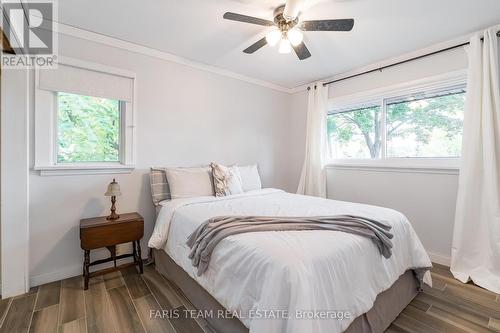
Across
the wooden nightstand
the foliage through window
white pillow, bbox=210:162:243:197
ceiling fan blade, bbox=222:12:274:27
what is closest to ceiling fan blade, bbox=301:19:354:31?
ceiling fan blade, bbox=222:12:274:27

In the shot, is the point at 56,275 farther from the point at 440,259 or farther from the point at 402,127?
the point at 402,127

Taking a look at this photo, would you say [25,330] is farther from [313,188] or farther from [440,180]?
[440,180]

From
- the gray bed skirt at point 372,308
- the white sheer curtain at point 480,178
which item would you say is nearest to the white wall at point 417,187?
the white sheer curtain at point 480,178

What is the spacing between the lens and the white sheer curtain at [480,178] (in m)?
2.13

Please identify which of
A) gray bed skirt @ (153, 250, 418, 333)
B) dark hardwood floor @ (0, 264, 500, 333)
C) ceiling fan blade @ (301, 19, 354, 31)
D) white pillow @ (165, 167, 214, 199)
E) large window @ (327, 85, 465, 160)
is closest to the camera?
gray bed skirt @ (153, 250, 418, 333)

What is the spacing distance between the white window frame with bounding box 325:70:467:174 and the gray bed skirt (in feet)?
4.40

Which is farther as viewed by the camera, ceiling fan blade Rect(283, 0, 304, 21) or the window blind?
the window blind

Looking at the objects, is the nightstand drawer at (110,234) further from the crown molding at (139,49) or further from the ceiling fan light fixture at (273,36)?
the ceiling fan light fixture at (273,36)

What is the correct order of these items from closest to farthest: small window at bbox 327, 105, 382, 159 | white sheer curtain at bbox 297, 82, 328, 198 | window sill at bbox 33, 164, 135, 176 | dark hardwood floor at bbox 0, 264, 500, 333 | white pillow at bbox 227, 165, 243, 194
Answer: dark hardwood floor at bbox 0, 264, 500, 333 → window sill at bbox 33, 164, 135, 176 → white pillow at bbox 227, 165, 243, 194 → small window at bbox 327, 105, 382, 159 → white sheer curtain at bbox 297, 82, 328, 198

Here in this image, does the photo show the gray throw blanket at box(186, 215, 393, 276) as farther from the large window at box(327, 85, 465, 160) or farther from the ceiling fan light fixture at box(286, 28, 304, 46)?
the large window at box(327, 85, 465, 160)

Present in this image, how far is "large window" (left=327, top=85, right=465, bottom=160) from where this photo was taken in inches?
102

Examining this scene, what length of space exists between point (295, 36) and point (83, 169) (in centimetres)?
227

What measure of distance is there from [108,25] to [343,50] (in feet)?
8.02

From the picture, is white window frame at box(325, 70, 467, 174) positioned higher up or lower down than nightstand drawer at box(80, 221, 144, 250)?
higher up
